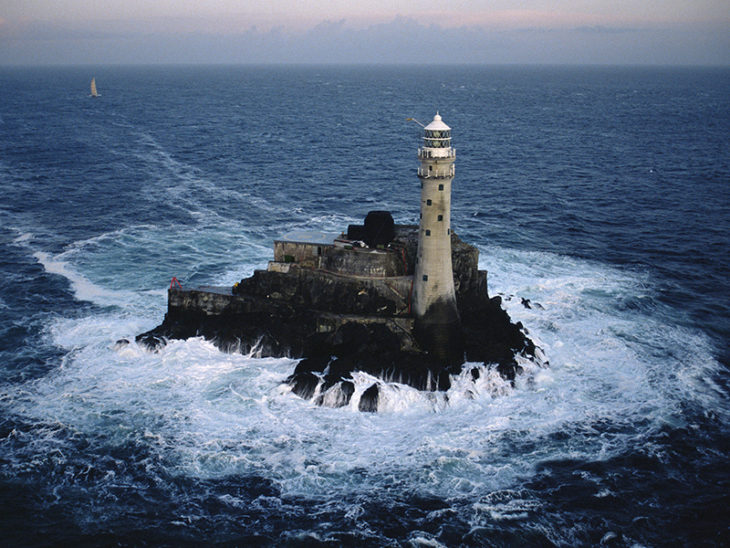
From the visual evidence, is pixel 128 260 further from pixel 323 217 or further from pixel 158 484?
pixel 158 484

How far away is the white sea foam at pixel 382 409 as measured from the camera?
40562mm

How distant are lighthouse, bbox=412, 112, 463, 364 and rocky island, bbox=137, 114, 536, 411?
0.08 m

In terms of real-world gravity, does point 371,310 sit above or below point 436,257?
below

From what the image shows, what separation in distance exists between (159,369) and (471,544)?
28.0 meters

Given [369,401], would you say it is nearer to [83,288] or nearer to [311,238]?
[311,238]

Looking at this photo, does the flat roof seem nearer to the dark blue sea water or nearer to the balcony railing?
the dark blue sea water

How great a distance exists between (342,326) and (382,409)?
8.55 m

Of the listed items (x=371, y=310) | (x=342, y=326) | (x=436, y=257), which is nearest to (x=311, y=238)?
(x=371, y=310)

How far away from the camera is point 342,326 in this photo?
52375mm

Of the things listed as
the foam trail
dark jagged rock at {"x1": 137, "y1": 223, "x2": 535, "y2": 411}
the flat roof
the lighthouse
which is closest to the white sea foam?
dark jagged rock at {"x1": 137, "y1": 223, "x2": 535, "y2": 411}

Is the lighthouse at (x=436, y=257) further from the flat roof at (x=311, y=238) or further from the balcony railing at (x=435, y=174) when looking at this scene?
the flat roof at (x=311, y=238)

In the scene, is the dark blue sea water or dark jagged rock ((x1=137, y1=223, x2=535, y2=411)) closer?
the dark blue sea water

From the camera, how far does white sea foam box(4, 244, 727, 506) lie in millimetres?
40562

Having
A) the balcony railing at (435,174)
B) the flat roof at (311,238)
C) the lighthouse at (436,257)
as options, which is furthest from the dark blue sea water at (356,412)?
the balcony railing at (435,174)
